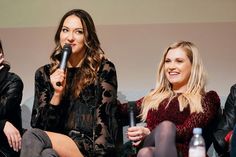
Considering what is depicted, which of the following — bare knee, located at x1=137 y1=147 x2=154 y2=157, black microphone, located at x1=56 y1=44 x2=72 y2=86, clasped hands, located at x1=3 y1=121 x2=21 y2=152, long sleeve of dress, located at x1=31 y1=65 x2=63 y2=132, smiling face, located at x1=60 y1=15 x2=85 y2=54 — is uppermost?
smiling face, located at x1=60 y1=15 x2=85 y2=54

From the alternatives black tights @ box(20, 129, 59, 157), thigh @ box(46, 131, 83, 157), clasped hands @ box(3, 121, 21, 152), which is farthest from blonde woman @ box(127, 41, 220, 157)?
clasped hands @ box(3, 121, 21, 152)

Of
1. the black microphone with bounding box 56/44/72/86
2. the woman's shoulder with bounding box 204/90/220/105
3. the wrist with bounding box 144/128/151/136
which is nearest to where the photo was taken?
the black microphone with bounding box 56/44/72/86

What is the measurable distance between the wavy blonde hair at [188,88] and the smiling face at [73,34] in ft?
1.48

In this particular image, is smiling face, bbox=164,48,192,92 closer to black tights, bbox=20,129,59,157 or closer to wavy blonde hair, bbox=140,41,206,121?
wavy blonde hair, bbox=140,41,206,121

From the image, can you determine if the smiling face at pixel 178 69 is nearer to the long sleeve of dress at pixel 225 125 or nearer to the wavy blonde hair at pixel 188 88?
the wavy blonde hair at pixel 188 88

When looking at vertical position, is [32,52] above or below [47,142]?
above

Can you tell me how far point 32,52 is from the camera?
10.7 ft

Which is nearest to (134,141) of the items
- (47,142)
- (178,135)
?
(178,135)

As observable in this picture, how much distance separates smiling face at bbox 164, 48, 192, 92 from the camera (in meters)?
2.62

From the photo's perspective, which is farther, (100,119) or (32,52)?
(32,52)

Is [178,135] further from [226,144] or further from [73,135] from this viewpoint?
[73,135]

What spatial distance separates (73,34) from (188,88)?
26.3 inches

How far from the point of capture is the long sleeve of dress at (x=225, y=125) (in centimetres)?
242

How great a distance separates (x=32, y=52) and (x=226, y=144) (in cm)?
147
